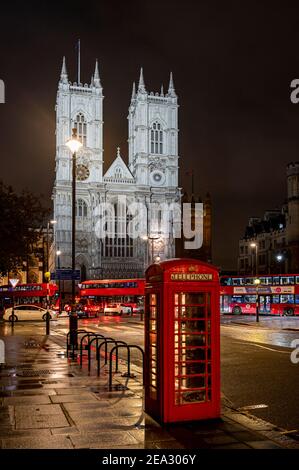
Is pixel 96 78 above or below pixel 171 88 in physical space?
above

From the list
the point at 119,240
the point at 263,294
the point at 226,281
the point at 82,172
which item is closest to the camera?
the point at 263,294

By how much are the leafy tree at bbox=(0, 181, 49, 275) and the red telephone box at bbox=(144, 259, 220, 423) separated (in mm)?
13615

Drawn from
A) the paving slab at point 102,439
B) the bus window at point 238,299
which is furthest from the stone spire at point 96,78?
the paving slab at point 102,439

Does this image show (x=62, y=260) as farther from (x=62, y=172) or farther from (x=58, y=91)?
(x=58, y=91)

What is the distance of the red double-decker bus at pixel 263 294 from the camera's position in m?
44.5

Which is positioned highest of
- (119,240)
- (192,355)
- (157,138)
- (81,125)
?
(81,125)

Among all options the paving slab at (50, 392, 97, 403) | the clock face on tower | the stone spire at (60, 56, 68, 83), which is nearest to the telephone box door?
the paving slab at (50, 392, 97, 403)

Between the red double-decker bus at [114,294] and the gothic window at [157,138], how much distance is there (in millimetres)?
43320

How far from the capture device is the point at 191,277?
8305mm

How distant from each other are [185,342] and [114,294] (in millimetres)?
47263

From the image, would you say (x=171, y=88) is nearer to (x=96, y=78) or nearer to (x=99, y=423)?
(x=96, y=78)

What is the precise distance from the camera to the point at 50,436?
756cm

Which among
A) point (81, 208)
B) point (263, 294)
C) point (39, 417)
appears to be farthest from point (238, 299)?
point (81, 208)

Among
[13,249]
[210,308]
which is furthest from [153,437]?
[13,249]
